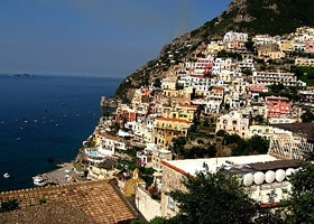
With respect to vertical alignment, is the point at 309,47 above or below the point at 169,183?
above

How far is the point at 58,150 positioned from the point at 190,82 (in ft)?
65.7

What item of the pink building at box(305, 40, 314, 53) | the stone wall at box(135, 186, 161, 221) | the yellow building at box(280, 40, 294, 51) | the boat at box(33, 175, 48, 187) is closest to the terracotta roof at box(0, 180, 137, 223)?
the stone wall at box(135, 186, 161, 221)

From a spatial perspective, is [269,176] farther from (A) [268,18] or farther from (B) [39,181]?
(A) [268,18]

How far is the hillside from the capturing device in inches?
2896

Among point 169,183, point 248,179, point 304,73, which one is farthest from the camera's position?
point 304,73

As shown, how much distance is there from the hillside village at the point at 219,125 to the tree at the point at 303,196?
5.71 ft

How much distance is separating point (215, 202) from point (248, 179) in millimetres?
2258

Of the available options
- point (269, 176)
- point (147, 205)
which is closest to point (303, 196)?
point (269, 176)

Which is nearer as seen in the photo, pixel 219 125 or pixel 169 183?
pixel 169 183

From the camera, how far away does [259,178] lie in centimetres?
1146

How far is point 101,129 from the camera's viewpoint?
4903cm

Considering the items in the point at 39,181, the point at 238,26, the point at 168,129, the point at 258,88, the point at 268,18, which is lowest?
the point at 39,181

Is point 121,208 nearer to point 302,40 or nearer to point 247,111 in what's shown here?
point 247,111

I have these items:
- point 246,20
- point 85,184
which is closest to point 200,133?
point 85,184
